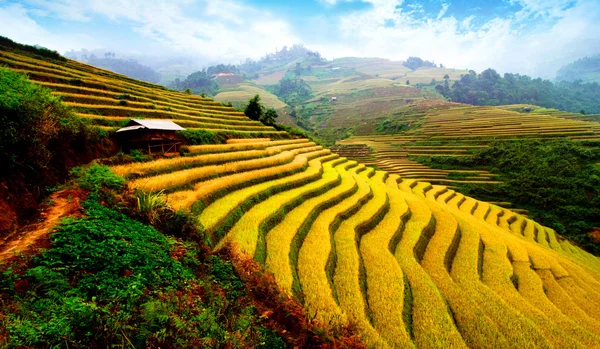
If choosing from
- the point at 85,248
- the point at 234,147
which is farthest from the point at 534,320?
the point at 234,147

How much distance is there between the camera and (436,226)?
9992 millimetres

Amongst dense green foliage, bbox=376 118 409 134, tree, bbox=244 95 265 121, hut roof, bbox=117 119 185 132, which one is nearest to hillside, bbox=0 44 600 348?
hut roof, bbox=117 119 185 132

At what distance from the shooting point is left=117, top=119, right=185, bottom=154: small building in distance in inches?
366

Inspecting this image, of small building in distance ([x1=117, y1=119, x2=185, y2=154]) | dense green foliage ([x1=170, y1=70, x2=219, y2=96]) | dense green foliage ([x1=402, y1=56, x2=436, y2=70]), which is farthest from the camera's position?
dense green foliage ([x1=402, y1=56, x2=436, y2=70])

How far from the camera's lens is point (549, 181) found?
2414cm

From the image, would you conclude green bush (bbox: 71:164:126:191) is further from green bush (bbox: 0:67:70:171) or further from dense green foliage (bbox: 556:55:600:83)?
dense green foliage (bbox: 556:55:600:83)

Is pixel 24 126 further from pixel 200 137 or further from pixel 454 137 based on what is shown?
pixel 454 137

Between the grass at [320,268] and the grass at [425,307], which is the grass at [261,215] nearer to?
the grass at [320,268]

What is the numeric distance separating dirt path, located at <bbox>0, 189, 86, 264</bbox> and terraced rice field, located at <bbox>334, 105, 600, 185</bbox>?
1136 inches

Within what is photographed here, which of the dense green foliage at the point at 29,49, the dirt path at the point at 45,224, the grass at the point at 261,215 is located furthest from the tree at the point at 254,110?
the dirt path at the point at 45,224

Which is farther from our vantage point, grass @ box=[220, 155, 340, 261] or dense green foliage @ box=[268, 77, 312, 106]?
dense green foliage @ box=[268, 77, 312, 106]

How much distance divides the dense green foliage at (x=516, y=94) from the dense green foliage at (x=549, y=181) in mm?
68982

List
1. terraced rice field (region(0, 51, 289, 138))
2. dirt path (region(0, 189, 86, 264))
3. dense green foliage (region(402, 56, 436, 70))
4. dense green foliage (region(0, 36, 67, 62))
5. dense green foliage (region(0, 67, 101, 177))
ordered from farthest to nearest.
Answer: dense green foliage (region(402, 56, 436, 70)), dense green foliage (region(0, 36, 67, 62)), terraced rice field (region(0, 51, 289, 138)), dense green foliage (region(0, 67, 101, 177)), dirt path (region(0, 189, 86, 264))

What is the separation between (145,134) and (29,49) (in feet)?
49.6
